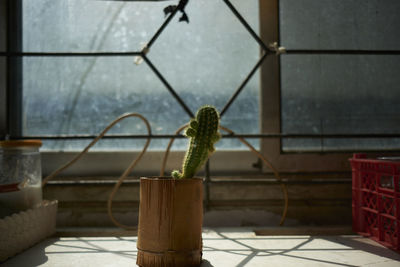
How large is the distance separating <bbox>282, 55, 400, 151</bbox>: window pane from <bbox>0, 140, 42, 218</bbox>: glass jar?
2.93 feet

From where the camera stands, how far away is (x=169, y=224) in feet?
2.25

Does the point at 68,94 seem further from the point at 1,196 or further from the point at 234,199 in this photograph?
the point at 234,199

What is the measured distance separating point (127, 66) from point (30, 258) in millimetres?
770

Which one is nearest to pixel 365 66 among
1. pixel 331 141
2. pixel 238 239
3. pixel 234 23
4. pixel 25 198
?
pixel 331 141

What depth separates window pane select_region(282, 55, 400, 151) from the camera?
1297 millimetres

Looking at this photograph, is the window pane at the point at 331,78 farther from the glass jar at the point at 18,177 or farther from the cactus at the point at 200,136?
the glass jar at the point at 18,177

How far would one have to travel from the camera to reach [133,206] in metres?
1.21

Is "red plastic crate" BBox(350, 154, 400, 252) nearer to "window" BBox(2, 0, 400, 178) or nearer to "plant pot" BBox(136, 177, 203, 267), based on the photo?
"window" BBox(2, 0, 400, 178)

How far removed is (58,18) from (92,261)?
0.97 m

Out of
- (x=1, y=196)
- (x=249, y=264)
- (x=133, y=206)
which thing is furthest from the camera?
(x=133, y=206)

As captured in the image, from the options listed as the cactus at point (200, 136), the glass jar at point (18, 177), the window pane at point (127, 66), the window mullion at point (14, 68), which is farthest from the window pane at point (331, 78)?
the window mullion at point (14, 68)

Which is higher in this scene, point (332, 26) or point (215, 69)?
point (332, 26)

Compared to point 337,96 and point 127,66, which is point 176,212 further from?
Answer: point 337,96

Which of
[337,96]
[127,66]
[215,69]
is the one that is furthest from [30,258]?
[337,96]
